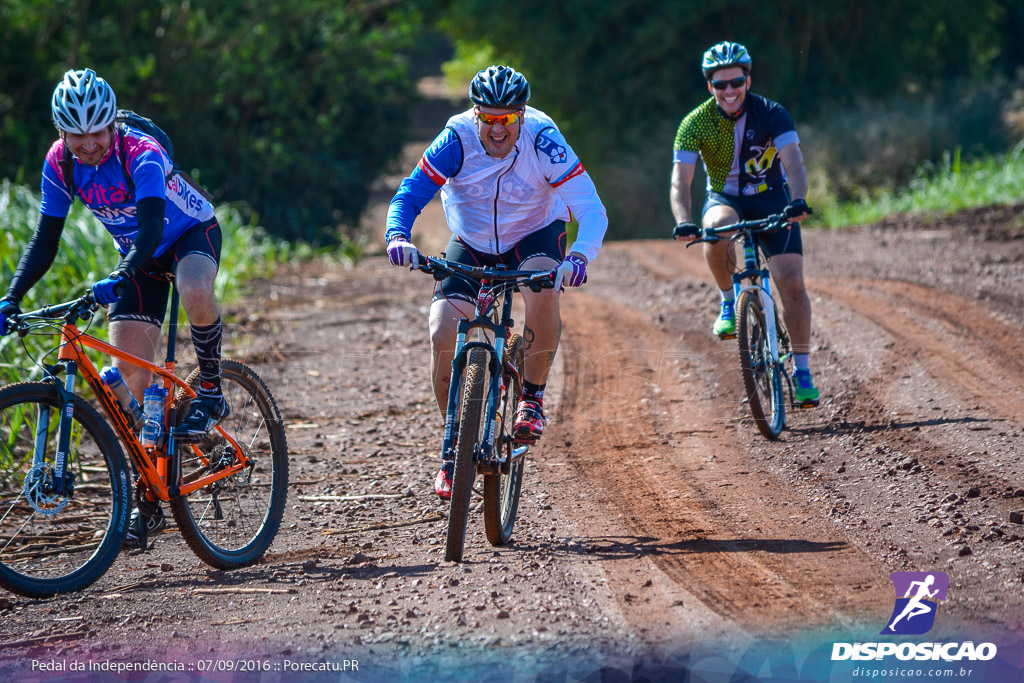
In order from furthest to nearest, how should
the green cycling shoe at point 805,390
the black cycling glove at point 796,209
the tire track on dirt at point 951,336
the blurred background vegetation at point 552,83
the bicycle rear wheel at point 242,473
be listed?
the blurred background vegetation at point 552,83 < the tire track on dirt at point 951,336 < the green cycling shoe at point 805,390 < the black cycling glove at point 796,209 < the bicycle rear wheel at point 242,473

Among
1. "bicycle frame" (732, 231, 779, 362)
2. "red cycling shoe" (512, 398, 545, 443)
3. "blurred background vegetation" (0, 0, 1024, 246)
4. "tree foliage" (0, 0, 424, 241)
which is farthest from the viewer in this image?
"blurred background vegetation" (0, 0, 1024, 246)

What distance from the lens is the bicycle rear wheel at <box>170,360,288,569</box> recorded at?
4930 mm

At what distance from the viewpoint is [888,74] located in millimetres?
23812

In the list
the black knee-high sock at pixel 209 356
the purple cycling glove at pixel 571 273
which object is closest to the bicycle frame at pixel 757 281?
the purple cycling glove at pixel 571 273

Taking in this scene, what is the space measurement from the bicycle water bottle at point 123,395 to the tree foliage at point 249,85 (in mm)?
14062

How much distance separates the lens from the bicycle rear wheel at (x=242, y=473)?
493 cm

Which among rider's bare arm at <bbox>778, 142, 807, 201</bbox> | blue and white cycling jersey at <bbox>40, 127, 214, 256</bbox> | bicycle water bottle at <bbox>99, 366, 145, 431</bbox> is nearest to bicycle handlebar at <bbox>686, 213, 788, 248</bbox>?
rider's bare arm at <bbox>778, 142, 807, 201</bbox>

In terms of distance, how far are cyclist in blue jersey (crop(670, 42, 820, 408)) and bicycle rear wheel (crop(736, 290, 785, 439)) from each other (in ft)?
0.86

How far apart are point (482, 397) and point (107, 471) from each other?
2.14m

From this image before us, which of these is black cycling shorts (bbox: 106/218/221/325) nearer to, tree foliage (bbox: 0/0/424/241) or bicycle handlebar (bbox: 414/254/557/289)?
bicycle handlebar (bbox: 414/254/557/289)

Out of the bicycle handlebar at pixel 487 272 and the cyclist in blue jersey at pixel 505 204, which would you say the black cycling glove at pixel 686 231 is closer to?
the cyclist in blue jersey at pixel 505 204

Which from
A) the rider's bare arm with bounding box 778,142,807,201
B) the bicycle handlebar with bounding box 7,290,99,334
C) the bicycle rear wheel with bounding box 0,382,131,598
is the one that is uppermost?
the rider's bare arm with bounding box 778,142,807,201

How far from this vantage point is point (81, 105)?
14.2ft

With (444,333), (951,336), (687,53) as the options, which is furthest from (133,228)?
(687,53)
